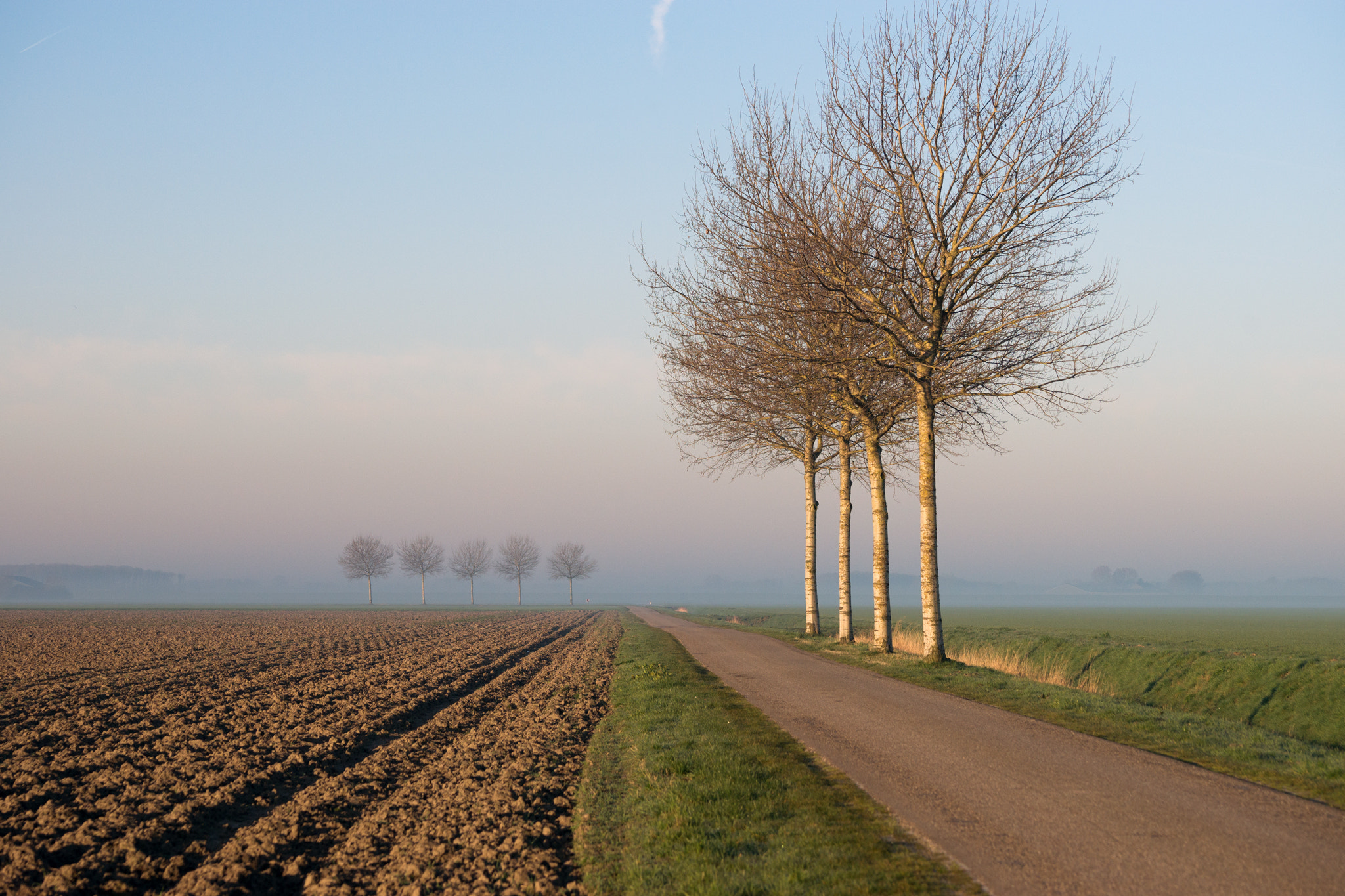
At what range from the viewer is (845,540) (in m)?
28.5

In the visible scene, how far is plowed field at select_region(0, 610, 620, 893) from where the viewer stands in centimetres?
621

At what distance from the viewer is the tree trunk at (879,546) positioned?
23125 mm

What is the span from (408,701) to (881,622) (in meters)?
14.0

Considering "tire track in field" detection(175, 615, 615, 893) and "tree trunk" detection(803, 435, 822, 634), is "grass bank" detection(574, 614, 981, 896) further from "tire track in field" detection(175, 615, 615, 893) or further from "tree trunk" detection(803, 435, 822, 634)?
"tree trunk" detection(803, 435, 822, 634)

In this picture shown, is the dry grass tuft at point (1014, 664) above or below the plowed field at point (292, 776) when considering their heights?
below

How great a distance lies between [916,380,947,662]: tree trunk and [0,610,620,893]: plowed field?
8364 millimetres

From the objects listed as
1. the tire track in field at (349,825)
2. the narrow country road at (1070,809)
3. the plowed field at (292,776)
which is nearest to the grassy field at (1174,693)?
the narrow country road at (1070,809)

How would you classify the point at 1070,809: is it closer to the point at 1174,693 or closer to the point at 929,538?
the point at 929,538

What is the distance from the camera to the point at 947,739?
10328mm

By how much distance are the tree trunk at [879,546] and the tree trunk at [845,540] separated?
3.52m

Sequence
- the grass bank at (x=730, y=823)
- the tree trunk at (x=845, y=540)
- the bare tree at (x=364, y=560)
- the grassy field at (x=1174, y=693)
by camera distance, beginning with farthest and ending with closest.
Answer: the bare tree at (x=364, y=560) < the tree trunk at (x=845, y=540) < the grassy field at (x=1174, y=693) < the grass bank at (x=730, y=823)

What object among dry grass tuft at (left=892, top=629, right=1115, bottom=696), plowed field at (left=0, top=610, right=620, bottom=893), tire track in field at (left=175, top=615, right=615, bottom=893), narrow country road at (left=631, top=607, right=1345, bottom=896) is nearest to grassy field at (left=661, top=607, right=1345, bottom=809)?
dry grass tuft at (left=892, top=629, right=1115, bottom=696)

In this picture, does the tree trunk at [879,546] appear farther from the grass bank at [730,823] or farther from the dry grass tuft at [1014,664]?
the grass bank at [730,823]

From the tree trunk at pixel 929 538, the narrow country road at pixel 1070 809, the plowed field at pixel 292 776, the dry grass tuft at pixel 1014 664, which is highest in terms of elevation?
the tree trunk at pixel 929 538
